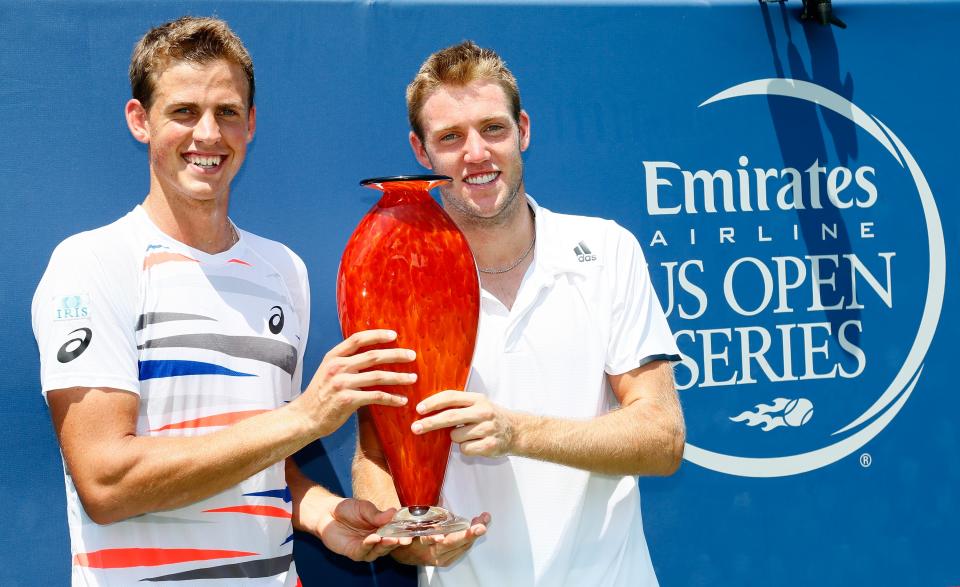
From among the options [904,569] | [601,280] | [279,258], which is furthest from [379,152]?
[904,569]

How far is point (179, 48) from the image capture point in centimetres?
184

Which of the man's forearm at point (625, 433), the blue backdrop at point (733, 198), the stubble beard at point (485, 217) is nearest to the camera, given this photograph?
the man's forearm at point (625, 433)

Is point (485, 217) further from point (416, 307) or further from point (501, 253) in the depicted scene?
point (416, 307)

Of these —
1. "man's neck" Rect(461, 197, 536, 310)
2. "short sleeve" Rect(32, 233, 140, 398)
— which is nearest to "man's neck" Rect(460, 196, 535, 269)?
"man's neck" Rect(461, 197, 536, 310)

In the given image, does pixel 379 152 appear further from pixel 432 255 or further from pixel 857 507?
pixel 857 507

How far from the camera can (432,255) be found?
1.71m

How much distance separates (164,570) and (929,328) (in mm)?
1865

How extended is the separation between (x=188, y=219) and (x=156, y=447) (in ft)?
1.41

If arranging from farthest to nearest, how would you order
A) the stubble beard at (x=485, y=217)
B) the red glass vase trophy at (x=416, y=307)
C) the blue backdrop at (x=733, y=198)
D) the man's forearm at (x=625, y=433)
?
the blue backdrop at (x=733, y=198), the stubble beard at (x=485, y=217), the man's forearm at (x=625, y=433), the red glass vase trophy at (x=416, y=307)

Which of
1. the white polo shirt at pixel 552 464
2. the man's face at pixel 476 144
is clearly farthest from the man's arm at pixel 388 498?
the man's face at pixel 476 144

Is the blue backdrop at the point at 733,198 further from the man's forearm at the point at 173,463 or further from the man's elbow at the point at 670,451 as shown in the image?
the man's forearm at the point at 173,463

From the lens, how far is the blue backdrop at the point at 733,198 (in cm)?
234

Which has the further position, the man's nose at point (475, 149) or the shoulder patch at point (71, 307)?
the man's nose at point (475, 149)

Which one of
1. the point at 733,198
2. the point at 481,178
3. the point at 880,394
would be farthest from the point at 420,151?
the point at 880,394
